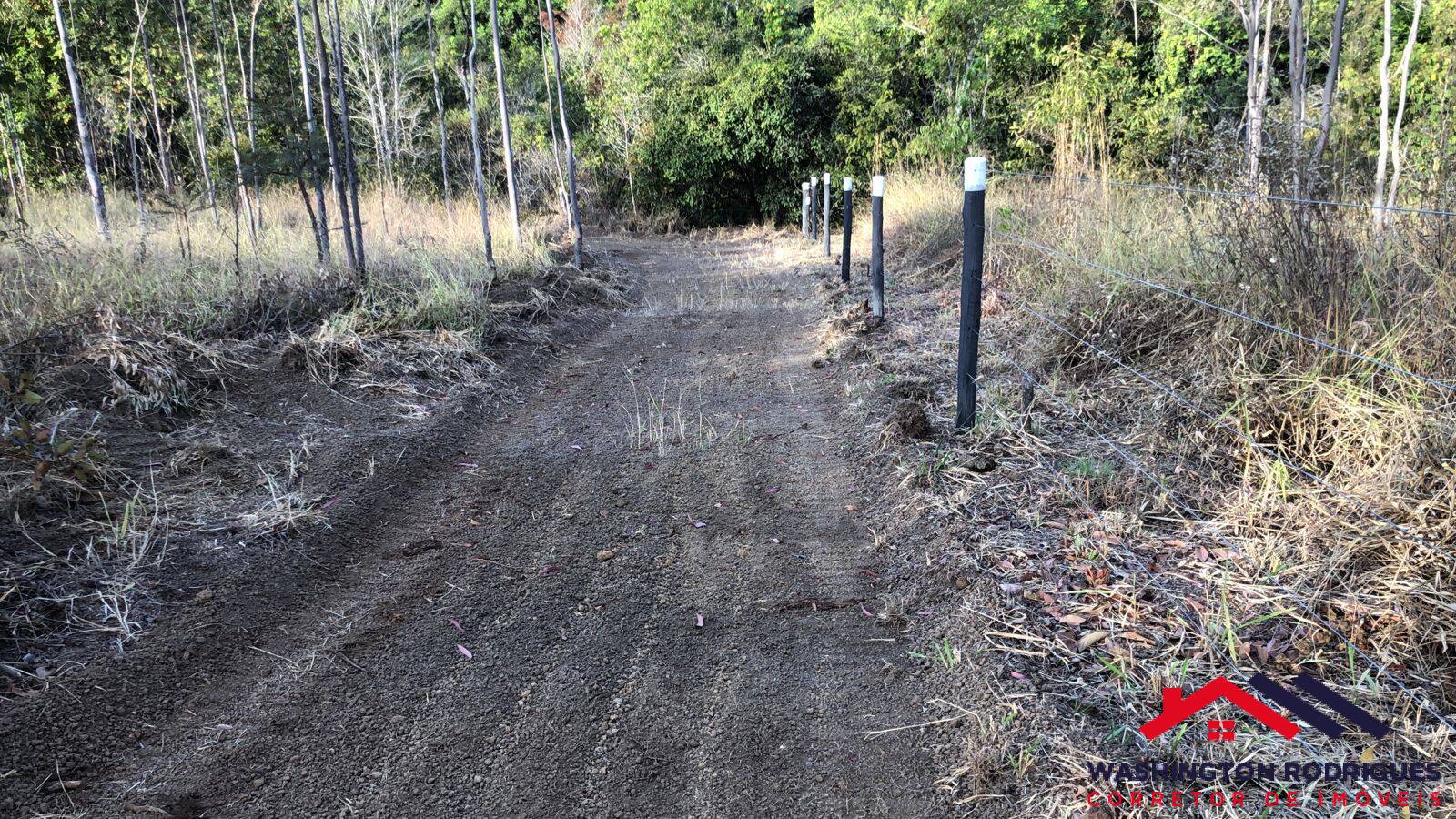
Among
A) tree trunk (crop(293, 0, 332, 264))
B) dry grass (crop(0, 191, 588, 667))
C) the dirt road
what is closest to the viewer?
the dirt road

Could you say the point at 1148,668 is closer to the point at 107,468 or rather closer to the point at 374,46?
A: the point at 107,468

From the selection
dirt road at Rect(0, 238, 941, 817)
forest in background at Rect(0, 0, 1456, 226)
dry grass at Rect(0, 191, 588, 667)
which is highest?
forest in background at Rect(0, 0, 1456, 226)

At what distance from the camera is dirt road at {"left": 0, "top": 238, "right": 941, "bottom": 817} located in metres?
2.08

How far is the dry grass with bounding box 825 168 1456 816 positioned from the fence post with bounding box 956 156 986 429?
191 mm

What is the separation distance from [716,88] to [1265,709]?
20.7m

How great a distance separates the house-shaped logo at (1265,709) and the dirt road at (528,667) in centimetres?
64

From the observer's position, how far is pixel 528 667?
8.53ft

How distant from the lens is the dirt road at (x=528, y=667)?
2.08 m

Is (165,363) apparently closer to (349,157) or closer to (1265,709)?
(349,157)

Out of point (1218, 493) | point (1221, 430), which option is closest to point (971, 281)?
point (1221, 430)

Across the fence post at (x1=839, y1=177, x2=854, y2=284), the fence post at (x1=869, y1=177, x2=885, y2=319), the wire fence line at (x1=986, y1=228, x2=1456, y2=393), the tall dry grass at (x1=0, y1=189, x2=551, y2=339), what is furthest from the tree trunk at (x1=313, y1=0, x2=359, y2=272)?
the wire fence line at (x1=986, y1=228, x2=1456, y2=393)

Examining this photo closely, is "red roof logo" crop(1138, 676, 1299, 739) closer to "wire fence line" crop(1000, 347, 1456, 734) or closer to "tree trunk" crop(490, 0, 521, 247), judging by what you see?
"wire fence line" crop(1000, 347, 1456, 734)

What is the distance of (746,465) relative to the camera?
428cm

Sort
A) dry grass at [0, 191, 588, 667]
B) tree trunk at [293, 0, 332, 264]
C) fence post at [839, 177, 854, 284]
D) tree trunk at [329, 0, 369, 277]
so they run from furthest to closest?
1. fence post at [839, 177, 854, 284]
2. tree trunk at [293, 0, 332, 264]
3. tree trunk at [329, 0, 369, 277]
4. dry grass at [0, 191, 588, 667]
